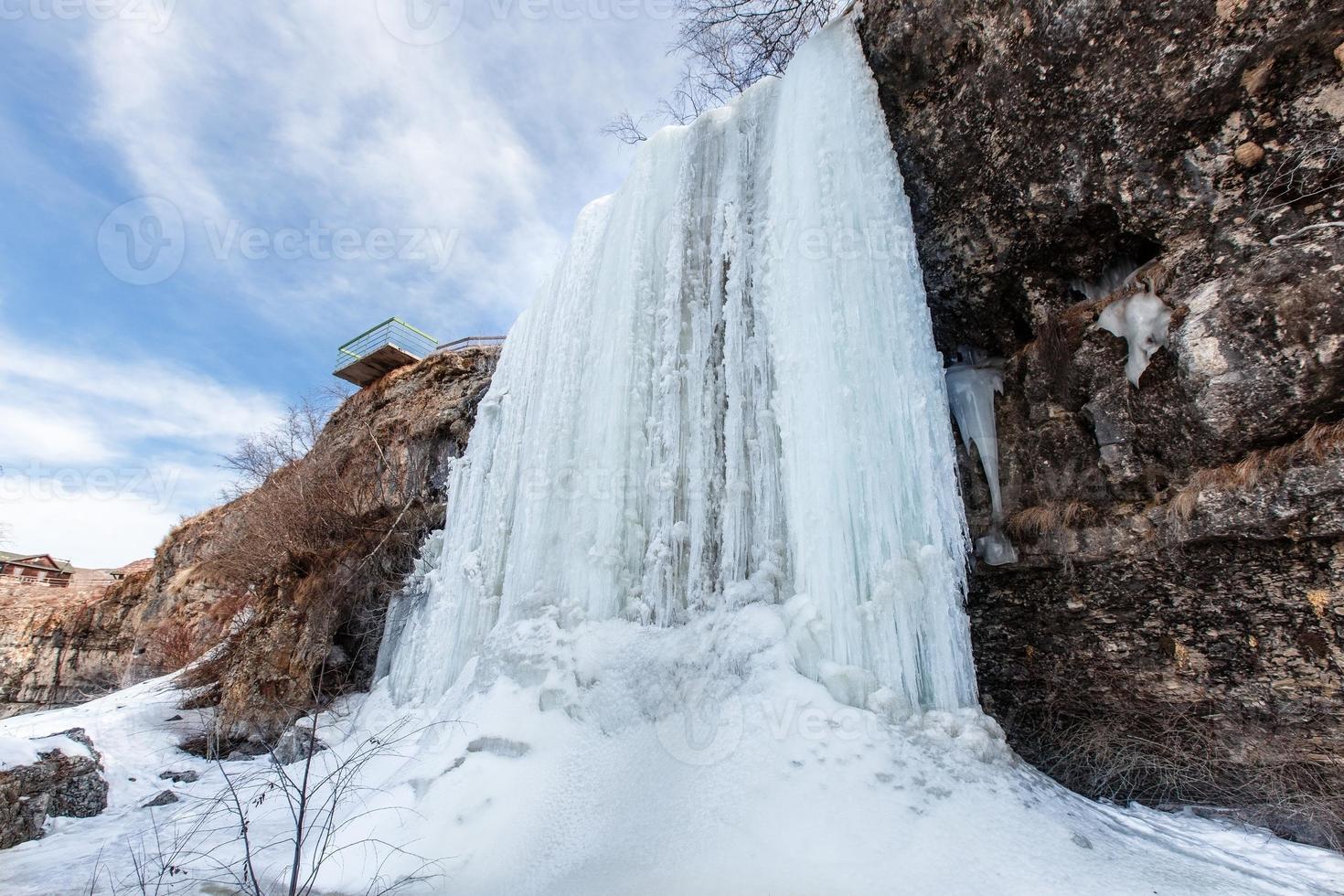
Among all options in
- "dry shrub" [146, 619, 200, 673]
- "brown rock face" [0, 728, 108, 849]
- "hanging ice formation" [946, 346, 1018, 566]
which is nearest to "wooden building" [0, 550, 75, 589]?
"dry shrub" [146, 619, 200, 673]

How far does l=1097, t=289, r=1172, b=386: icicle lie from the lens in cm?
412

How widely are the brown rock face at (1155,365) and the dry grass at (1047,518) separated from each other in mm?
17

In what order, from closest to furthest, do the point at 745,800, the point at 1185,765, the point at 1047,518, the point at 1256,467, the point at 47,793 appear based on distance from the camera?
the point at 745,800, the point at 1256,467, the point at 1185,765, the point at 1047,518, the point at 47,793

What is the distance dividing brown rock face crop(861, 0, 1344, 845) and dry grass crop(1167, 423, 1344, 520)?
0.5 inches

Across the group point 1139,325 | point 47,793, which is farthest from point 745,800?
point 47,793

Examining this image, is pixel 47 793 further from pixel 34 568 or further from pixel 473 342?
pixel 34 568

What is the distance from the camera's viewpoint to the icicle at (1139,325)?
4121mm

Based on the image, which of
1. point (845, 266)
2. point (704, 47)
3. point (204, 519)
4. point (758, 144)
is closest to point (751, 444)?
point (845, 266)

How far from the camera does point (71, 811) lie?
199 inches

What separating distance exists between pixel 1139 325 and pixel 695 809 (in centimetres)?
416

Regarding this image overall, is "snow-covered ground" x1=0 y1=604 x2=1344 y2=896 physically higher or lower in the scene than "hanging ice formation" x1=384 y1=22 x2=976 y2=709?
lower

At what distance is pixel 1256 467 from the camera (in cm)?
365

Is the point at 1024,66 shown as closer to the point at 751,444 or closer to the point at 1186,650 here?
the point at 751,444
